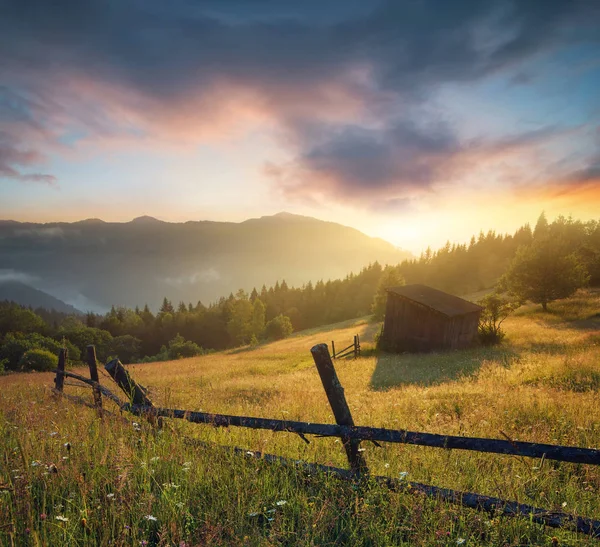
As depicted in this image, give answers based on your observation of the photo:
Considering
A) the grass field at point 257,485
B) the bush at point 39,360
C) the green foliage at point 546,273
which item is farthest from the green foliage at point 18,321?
the green foliage at point 546,273

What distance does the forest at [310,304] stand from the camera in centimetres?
4416

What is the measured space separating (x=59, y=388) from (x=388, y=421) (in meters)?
8.86

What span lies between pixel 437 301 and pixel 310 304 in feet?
312

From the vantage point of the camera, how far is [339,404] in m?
4.21

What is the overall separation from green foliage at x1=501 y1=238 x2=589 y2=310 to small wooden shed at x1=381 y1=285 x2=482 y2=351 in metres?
15.6

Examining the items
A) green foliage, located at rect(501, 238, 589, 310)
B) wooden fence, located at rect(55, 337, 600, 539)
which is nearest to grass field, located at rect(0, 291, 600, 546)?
wooden fence, located at rect(55, 337, 600, 539)

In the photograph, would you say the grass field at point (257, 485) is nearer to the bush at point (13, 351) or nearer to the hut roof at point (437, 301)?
the hut roof at point (437, 301)

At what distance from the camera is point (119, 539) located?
2.86 m

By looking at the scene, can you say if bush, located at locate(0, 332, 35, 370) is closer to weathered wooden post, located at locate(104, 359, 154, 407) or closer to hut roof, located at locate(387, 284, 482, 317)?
hut roof, located at locate(387, 284, 482, 317)

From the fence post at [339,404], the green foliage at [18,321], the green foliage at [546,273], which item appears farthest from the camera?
the green foliage at [18,321]

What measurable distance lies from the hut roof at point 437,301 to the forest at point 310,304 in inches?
641

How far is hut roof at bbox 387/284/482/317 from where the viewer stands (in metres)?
30.3

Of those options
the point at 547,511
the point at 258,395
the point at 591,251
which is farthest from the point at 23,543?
the point at 591,251

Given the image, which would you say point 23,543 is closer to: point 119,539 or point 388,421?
point 119,539
